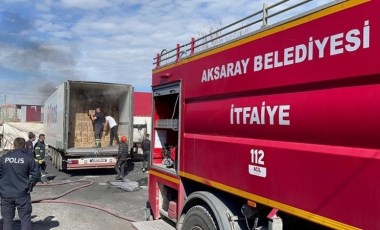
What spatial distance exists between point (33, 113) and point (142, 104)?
31328 mm

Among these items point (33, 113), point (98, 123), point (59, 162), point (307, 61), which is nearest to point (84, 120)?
point (98, 123)

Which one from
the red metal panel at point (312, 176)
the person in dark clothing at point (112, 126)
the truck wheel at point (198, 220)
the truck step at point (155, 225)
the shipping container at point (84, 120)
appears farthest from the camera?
the person in dark clothing at point (112, 126)

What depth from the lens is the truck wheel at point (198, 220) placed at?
4.05 meters

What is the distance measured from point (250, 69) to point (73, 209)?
22.5ft

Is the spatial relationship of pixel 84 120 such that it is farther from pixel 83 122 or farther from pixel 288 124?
pixel 288 124

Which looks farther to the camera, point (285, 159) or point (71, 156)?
point (71, 156)

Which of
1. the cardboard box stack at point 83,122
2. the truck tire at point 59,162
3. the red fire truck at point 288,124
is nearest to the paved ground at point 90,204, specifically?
the truck tire at point 59,162

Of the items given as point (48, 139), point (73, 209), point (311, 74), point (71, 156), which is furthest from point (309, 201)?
point (48, 139)

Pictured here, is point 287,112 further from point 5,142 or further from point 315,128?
Answer: point 5,142

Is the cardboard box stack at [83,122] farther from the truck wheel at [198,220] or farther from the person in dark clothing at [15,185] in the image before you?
the truck wheel at [198,220]

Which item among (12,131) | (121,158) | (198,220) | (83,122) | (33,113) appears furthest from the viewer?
(33,113)

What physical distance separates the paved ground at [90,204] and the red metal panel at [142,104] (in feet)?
35.9

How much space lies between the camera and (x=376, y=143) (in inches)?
91.7

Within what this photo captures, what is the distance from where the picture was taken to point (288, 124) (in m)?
3.04
